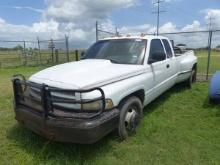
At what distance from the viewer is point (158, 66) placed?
507 cm

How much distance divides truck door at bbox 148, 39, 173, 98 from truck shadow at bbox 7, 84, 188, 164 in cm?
166

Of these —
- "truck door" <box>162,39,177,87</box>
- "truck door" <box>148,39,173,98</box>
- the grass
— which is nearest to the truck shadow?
the grass

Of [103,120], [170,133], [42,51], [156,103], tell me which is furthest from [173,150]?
[42,51]

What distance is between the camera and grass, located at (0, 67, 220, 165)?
3.47 m

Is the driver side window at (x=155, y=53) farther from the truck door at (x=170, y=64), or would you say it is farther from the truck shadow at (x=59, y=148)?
the truck shadow at (x=59, y=148)

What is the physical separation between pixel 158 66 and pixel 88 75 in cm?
205

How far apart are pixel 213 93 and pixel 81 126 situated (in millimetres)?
3930

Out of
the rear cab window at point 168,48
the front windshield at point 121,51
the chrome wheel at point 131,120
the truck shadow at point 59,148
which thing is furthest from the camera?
the rear cab window at point 168,48

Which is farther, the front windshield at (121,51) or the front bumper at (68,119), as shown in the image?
the front windshield at (121,51)

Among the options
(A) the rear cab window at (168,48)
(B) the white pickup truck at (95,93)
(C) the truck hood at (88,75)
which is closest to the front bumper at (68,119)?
(B) the white pickup truck at (95,93)

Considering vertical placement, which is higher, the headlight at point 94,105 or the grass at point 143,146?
the headlight at point 94,105

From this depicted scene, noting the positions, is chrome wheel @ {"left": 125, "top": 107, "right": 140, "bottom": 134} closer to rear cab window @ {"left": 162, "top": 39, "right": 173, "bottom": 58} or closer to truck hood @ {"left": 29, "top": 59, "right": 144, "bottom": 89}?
truck hood @ {"left": 29, "top": 59, "right": 144, "bottom": 89}

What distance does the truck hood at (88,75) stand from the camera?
337 centimetres

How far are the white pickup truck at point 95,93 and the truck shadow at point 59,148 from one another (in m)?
0.37
